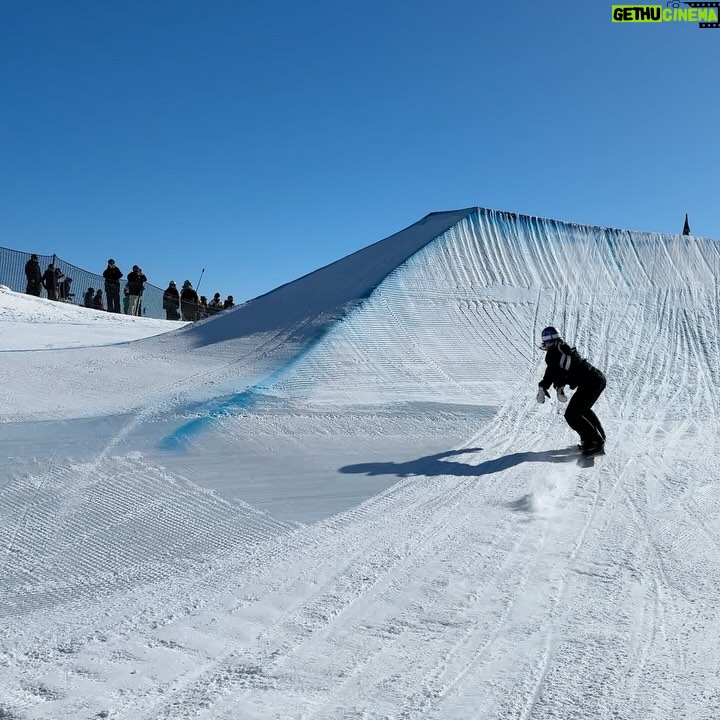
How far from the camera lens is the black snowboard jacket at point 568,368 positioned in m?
6.26

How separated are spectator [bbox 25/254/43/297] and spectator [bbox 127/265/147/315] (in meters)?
2.54

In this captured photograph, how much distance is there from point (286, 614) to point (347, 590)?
1.22ft

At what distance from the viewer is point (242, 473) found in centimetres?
530

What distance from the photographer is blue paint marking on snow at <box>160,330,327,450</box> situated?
19.9 feet

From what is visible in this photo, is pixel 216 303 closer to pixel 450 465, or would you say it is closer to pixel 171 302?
pixel 171 302

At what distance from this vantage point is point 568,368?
628 cm

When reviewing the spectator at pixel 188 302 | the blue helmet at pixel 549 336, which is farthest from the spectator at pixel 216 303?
the blue helmet at pixel 549 336

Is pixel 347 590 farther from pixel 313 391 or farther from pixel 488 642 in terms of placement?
pixel 313 391

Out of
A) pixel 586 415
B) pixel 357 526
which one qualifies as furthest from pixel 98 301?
pixel 357 526

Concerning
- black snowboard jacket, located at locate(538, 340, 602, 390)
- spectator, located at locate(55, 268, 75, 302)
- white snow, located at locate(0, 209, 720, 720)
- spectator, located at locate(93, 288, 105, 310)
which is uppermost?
spectator, located at locate(55, 268, 75, 302)

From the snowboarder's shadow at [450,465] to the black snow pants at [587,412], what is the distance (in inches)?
9.3

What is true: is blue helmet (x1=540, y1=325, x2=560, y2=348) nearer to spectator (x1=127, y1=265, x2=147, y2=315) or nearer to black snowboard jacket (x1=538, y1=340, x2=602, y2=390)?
black snowboard jacket (x1=538, y1=340, x2=602, y2=390)

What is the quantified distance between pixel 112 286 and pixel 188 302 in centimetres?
274

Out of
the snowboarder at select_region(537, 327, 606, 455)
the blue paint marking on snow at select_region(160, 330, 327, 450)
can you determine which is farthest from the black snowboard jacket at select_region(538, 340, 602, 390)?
the blue paint marking on snow at select_region(160, 330, 327, 450)
